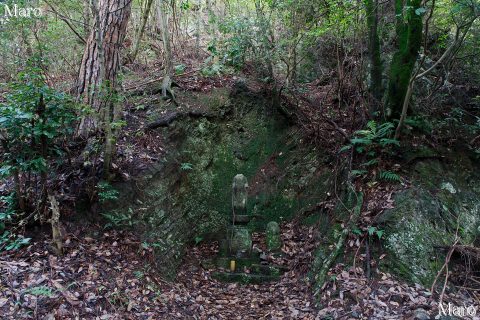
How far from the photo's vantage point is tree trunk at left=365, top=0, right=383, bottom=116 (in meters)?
7.74

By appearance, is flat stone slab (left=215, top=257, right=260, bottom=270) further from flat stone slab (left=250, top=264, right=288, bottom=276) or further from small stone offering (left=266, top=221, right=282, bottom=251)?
small stone offering (left=266, top=221, right=282, bottom=251)

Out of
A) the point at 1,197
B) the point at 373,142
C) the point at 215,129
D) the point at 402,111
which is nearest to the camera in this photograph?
the point at 1,197

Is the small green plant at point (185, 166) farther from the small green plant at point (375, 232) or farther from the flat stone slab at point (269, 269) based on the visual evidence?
the small green plant at point (375, 232)

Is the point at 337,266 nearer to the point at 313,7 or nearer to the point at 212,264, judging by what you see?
the point at 212,264

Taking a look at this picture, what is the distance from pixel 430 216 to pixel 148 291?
520cm

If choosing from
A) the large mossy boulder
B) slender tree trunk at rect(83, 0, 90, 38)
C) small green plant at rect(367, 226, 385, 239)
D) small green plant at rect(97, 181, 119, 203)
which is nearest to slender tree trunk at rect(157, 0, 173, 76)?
slender tree trunk at rect(83, 0, 90, 38)

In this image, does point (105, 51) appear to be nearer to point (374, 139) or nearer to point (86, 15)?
point (86, 15)

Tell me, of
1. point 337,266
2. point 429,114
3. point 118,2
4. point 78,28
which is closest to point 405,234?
point 337,266

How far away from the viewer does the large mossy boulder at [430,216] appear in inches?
237

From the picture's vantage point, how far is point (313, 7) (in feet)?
31.4

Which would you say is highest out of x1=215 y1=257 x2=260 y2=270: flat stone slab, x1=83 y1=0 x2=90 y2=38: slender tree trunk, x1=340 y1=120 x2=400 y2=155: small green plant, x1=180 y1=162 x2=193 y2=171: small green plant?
x1=83 y1=0 x2=90 y2=38: slender tree trunk

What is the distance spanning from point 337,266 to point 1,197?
5.69m

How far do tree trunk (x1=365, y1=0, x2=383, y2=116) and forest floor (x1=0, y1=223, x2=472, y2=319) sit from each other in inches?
153

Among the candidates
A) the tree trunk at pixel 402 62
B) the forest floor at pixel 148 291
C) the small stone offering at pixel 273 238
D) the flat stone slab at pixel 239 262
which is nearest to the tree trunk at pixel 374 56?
the tree trunk at pixel 402 62
